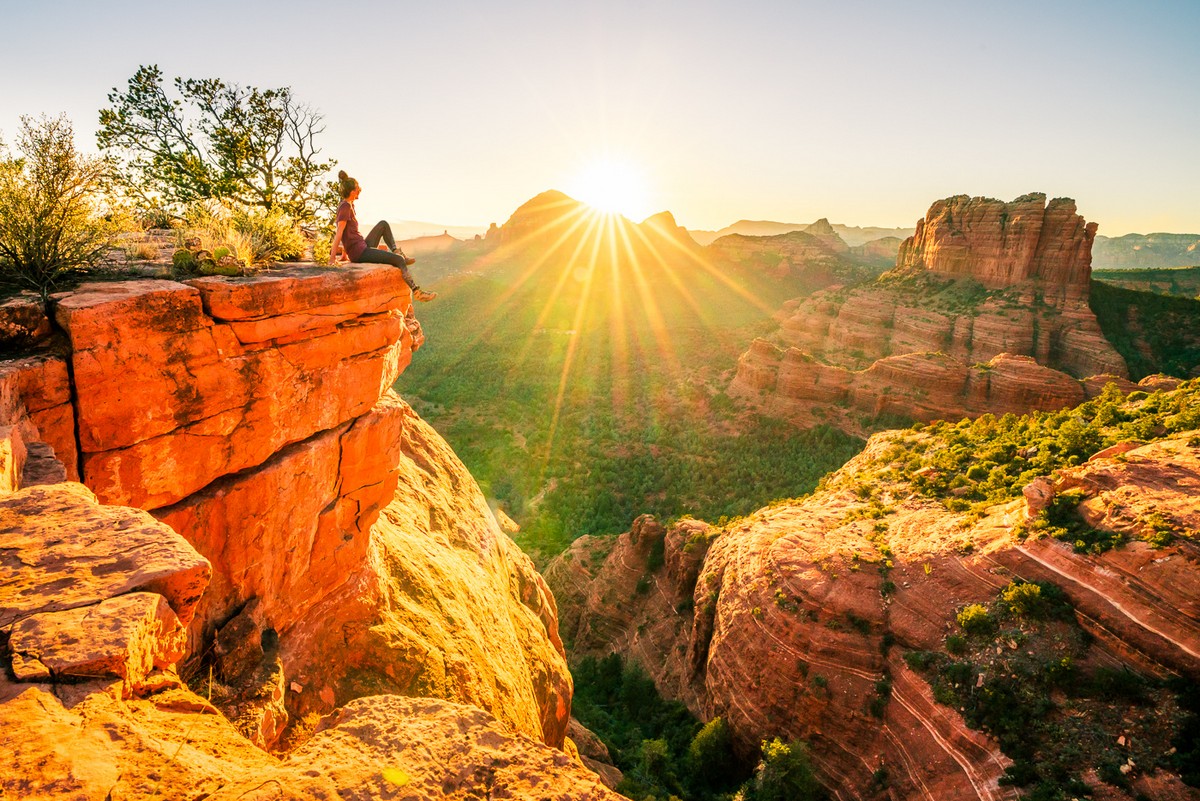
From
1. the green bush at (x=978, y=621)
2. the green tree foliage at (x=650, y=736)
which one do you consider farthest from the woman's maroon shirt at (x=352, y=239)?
the green bush at (x=978, y=621)

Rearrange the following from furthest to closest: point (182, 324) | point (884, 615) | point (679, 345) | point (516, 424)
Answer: point (679, 345) < point (516, 424) < point (884, 615) < point (182, 324)

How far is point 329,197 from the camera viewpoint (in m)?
13.8

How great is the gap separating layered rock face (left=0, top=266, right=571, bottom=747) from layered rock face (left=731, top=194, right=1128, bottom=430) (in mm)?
37819

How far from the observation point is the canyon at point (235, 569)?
134 inches

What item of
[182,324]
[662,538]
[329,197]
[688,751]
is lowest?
[688,751]

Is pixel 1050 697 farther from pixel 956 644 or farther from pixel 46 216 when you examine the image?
pixel 46 216

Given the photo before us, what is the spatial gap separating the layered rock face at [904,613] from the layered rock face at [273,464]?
8.69 metres

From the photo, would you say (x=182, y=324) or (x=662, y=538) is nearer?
(x=182, y=324)

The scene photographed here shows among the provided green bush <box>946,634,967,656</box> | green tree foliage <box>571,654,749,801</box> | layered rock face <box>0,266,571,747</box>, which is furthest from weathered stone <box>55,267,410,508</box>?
green bush <box>946,634,967,656</box>

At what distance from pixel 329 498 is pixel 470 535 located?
8.42 m

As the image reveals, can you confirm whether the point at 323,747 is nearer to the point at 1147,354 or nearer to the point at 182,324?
the point at 182,324

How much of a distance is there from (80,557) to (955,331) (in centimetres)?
6435

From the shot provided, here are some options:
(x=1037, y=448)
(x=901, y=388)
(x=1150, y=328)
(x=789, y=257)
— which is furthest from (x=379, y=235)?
(x=789, y=257)

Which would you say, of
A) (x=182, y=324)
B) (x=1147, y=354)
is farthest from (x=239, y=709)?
(x=1147, y=354)
